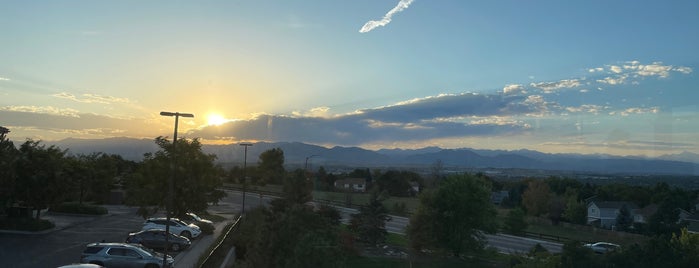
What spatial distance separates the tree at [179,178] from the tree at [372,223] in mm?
12202

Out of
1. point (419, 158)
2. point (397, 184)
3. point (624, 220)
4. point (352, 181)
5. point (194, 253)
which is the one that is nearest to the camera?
point (194, 253)

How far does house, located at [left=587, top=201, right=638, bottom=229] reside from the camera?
7750cm

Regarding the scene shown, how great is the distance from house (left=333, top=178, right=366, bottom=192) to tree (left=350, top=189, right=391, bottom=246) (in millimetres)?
52403

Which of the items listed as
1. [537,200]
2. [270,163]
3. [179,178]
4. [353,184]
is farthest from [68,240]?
[270,163]

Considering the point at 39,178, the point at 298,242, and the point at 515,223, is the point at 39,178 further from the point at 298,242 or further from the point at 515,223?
the point at 515,223

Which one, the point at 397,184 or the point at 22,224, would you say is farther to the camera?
the point at 397,184

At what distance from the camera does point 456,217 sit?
137ft

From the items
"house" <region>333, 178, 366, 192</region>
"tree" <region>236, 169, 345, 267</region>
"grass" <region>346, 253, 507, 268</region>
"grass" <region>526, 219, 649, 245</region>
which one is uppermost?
"tree" <region>236, 169, 345, 267</region>

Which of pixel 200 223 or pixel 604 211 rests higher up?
pixel 200 223

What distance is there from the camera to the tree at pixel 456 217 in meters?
41.4

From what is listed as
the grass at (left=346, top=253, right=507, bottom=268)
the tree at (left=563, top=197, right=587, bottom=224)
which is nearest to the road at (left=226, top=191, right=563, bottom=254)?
the grass at (left=346, top=253, right=507, bottom=268)

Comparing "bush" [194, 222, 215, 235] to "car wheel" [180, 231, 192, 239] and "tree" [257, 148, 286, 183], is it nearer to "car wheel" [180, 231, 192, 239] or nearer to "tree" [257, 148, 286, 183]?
"car wheel" [180, 231, 192, 239]

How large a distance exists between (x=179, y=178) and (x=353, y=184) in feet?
204

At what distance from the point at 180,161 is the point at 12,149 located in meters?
11.1
